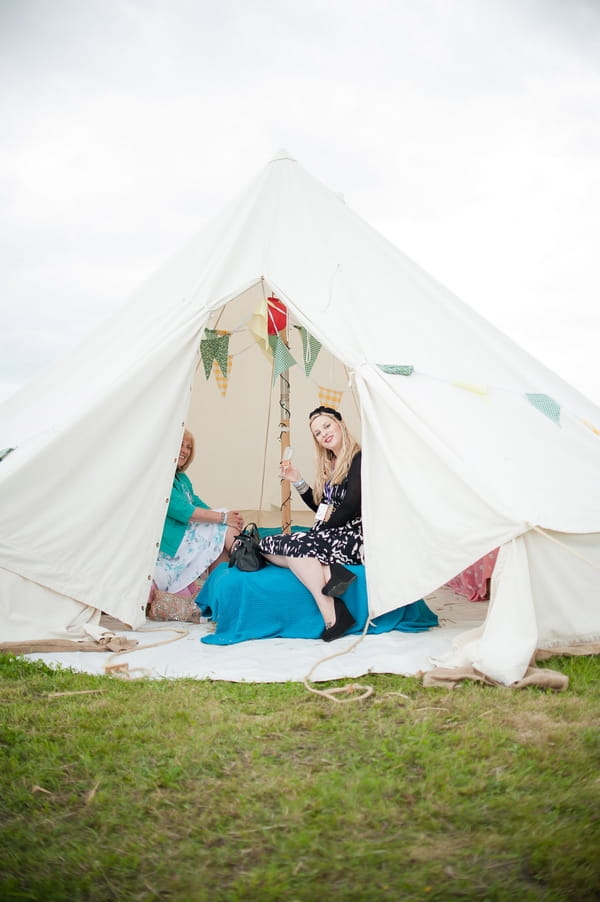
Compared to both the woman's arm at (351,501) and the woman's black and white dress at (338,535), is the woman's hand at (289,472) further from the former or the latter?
the woman's arm at (351,501)

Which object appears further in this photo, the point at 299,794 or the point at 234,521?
the point at 234,521

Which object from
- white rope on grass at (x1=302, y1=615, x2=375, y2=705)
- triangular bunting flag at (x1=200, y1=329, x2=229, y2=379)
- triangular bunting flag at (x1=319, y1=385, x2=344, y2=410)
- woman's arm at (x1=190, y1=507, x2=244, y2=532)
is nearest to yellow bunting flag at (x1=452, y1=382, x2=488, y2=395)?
triangular bunting flag at (x1=200, y1=329, x2=229, y2=379)

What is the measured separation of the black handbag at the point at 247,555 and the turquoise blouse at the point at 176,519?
390mm

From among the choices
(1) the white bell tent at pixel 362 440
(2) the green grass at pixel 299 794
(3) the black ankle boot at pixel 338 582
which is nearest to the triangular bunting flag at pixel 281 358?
(1) the white bell tent at pixel 362 440

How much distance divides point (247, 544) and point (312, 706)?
4.54 ft

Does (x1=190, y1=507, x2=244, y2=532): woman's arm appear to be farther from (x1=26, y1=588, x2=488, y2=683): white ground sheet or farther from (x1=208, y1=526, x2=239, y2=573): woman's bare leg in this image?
(x1=26, y1=588, x2=488, y2=683): white ground sheet

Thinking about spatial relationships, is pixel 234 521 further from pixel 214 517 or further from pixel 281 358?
pixel 281 358

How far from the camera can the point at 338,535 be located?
364cm

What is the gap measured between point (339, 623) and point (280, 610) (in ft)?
1.07

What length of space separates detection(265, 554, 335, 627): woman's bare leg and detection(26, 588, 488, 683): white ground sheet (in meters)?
0.16

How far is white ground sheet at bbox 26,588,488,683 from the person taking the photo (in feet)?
9.45

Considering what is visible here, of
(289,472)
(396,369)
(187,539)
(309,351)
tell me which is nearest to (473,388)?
(396,369)

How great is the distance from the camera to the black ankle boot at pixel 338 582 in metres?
3.41

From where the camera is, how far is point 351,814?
1.76m
